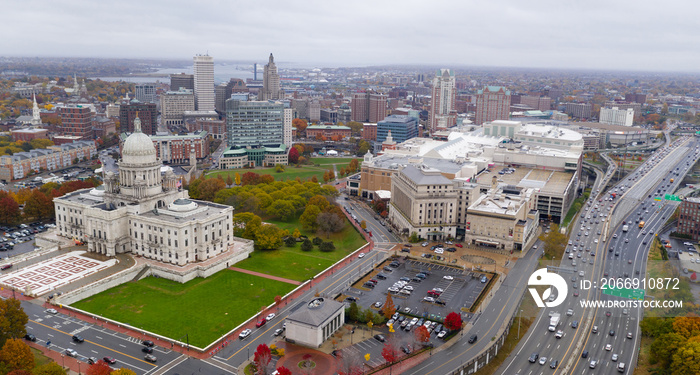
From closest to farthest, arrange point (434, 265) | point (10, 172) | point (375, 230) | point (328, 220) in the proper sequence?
point (434, 265) → point (328, 220) → point (375, 230) → point (10, 172)

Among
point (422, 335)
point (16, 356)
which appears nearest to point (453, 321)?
point (422, 335)

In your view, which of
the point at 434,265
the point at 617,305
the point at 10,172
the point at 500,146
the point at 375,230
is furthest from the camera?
the point at 500,146

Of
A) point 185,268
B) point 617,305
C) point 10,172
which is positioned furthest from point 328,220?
point 10,172

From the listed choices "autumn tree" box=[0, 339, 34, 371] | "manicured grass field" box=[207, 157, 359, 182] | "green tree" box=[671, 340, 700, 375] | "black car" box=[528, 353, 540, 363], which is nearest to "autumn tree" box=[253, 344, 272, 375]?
"autumn tree" box=[0, 339, 34, 371]

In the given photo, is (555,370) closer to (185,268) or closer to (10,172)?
(185,268)

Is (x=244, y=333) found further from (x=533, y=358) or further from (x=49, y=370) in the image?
(x=533, y=358)

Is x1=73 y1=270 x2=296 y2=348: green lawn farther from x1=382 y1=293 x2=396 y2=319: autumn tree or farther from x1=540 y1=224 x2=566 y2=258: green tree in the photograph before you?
x1=540 y1=224 x2=566 y2=258: green tree

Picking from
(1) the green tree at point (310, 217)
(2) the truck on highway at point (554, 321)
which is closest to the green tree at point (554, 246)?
(2) the truck on highway at point (554, 321)
